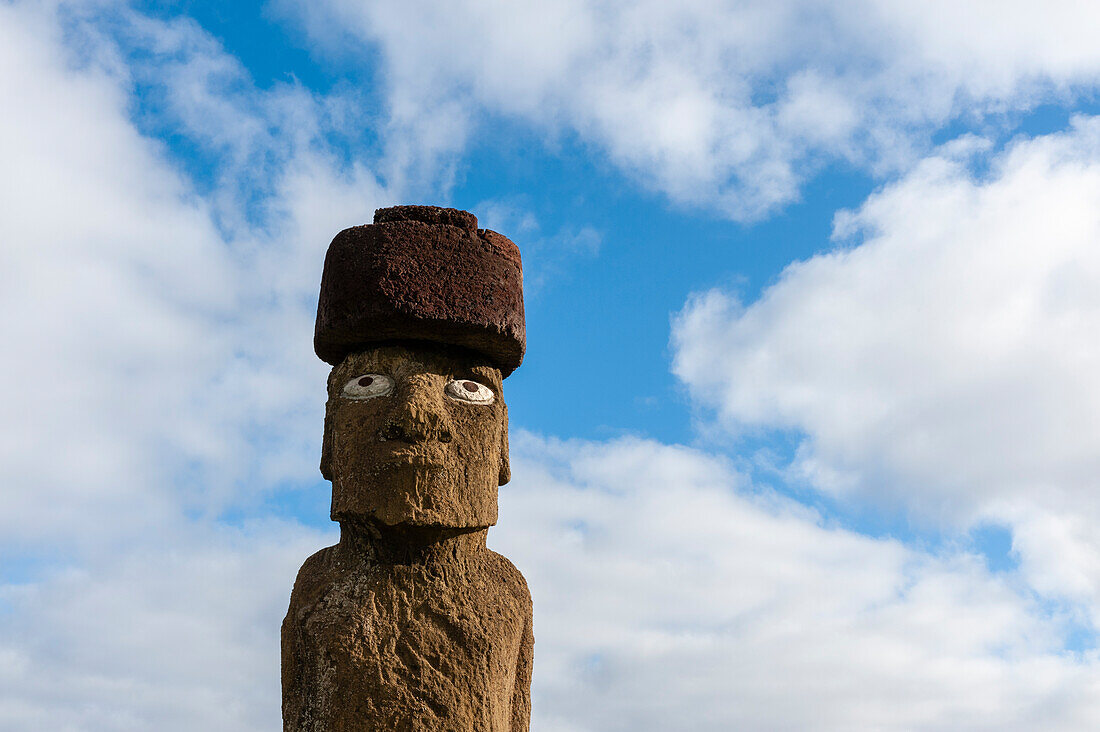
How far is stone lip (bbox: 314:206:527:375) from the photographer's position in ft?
22.0

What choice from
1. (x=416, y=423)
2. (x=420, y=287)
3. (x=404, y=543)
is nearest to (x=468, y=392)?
(x=416, y=423)

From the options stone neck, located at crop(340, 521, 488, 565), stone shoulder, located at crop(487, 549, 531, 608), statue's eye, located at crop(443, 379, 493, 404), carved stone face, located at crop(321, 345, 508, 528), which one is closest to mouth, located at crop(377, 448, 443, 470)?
carved stone face, located at crop(321, 345, 508, 528)

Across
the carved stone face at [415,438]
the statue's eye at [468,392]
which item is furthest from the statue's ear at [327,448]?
the statue's eye at [468,392]

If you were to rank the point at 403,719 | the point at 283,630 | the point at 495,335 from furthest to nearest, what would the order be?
the point at 495,335 → the point at 283,630 → the point at 403,719

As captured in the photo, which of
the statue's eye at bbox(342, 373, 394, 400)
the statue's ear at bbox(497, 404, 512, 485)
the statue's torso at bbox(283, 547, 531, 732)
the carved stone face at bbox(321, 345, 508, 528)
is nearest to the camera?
the statue's torso at bbox(283, 547, 531, 732)

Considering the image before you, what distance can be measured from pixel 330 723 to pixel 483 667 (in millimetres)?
928

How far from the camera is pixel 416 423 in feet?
20.9

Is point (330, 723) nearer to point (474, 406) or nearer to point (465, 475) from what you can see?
point (465, 475)

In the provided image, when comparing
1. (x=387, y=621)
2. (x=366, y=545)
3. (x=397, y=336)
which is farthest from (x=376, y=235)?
(x=387, y=621)

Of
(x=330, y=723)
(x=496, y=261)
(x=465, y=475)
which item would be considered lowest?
(x=330, y=723)

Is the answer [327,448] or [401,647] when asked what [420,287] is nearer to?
[327,448]

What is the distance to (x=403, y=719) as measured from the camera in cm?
581

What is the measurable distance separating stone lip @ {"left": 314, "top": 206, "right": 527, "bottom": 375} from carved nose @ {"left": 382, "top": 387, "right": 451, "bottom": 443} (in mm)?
539

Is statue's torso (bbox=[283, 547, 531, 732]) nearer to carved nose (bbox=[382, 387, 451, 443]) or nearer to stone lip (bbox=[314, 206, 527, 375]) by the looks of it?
carved nose (bbox=[382, 387, 451, 443])
